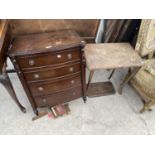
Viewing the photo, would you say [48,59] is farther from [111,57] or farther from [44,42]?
[111,57]

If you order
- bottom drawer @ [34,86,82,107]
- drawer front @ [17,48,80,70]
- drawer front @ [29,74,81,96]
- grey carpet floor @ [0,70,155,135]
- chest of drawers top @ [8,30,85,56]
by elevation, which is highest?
chest of drawers top @ [8,30,85,56]

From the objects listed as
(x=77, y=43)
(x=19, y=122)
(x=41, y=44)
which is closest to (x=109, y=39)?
(x=77, y=43)

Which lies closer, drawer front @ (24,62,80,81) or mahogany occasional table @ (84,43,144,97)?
drawer front @ (24,62,80,81)

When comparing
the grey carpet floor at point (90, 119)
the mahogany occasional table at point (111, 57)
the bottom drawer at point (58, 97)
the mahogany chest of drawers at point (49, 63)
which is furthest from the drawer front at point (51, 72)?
the grey carpet floor at point (90, 119)

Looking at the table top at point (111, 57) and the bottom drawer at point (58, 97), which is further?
the bottom drawer at point (58, 97)

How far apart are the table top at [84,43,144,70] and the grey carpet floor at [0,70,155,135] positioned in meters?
0.60

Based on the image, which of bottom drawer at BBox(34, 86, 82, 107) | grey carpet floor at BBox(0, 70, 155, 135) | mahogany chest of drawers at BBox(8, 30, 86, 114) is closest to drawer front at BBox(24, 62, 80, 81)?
mahogany chest of drawers at BBox(8, 30, 86, 114)

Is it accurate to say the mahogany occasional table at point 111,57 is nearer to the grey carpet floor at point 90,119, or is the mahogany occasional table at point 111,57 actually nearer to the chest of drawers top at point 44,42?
the chest of drawers top at point 44,42

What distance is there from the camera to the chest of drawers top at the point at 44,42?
1186 millimetres

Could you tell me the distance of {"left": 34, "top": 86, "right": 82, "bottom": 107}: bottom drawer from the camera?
161cm

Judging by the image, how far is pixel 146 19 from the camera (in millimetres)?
1419

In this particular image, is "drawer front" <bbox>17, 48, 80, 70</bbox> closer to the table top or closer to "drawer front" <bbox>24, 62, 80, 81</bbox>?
"drawer front" <bbox>24, 62, 80, 81</bbox>

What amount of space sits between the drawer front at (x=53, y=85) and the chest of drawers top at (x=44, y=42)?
34 centimetres
